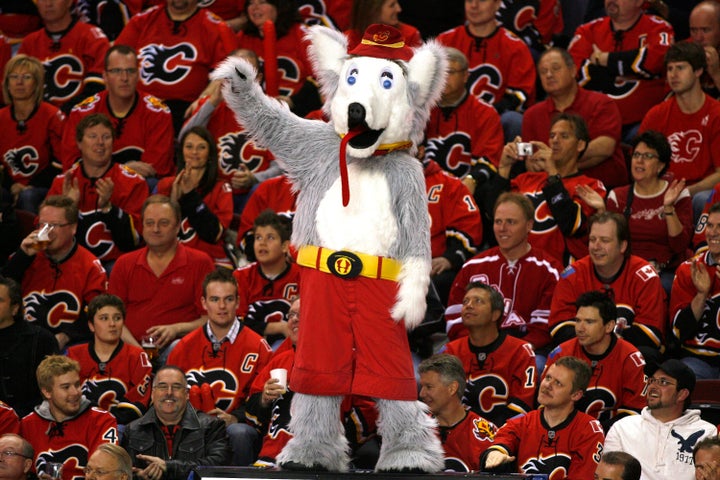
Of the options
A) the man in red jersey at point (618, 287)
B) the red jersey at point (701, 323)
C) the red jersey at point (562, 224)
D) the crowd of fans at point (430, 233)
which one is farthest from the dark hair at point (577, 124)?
the red jersey at point (701, 323)

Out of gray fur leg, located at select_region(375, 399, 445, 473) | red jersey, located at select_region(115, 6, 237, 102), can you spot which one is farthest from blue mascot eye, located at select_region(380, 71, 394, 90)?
red jersey, located at select_region(115, 6, 237, 102)

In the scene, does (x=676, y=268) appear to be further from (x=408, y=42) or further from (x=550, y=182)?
(x=408, y=42)

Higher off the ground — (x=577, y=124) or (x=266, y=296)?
(x=577, y=124)

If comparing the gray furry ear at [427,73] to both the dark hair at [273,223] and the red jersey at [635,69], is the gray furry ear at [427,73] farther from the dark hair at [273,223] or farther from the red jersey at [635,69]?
the red jersey at [635,69]

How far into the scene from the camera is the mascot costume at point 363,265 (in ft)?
14.8

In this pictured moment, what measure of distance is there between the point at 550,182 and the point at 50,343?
2640 mm

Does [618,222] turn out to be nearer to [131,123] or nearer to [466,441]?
[466,441]

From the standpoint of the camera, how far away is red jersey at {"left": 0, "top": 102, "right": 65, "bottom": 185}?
7.78m

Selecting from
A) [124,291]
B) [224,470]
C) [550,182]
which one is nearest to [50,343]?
[124,291]

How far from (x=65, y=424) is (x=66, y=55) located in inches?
129

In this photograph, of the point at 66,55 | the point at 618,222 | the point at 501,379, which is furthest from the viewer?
the point at 66,55

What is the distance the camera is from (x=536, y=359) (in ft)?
20.6

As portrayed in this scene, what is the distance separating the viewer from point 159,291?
267 inches

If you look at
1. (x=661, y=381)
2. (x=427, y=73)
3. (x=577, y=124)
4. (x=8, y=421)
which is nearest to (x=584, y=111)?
(x=577, y=124)
